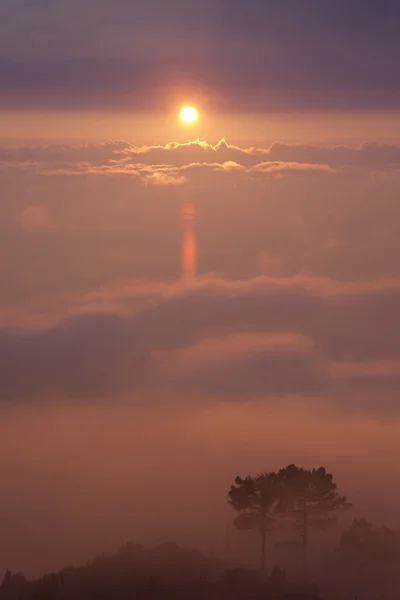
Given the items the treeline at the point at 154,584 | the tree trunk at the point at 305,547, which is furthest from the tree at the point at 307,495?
the treeline at the point at 154,584

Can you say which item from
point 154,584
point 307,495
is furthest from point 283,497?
point 154,584

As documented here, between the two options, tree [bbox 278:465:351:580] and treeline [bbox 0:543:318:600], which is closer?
treeline [bbox 0:543:318:600]

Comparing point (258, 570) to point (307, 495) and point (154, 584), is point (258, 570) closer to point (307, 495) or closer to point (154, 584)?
point (307, 495)

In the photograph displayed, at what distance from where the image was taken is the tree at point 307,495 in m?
89.9

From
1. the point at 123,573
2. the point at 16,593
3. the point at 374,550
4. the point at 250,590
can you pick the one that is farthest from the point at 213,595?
the point at 374,550

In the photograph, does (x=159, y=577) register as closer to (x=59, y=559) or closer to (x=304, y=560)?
(x=304, y=560)

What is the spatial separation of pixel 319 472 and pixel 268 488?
4.51 meters

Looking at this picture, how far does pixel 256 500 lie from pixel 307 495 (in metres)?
4.36

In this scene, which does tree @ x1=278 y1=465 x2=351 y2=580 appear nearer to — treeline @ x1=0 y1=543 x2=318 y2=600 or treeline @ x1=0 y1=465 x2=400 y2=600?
treeline @ x1=0 y1=465 x2=400 y2=600

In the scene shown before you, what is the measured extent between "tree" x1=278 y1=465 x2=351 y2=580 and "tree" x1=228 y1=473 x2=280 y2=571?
88cm

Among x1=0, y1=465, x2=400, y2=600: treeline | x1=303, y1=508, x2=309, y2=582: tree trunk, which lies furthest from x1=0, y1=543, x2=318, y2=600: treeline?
x1=303, y1=508, x2=309, y2=582: tree trunk

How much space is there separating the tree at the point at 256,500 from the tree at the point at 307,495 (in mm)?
881

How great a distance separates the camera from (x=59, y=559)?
349ft

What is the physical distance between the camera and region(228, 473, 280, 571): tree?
89875 mm
